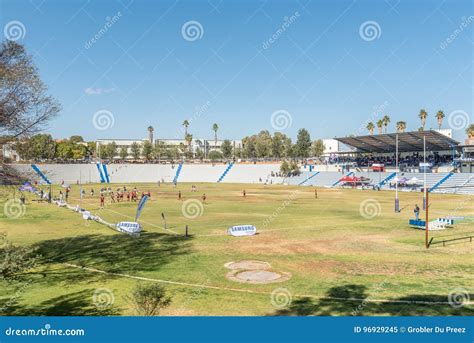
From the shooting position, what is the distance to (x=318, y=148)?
17412 cm

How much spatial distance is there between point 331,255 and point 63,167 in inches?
3785

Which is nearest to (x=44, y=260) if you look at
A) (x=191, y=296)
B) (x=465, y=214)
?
(x=191, y=296)

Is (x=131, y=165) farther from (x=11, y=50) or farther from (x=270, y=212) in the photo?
(x=11, y=50)

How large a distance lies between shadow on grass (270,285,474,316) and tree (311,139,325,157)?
6169 inches

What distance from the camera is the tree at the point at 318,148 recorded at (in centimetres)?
17284

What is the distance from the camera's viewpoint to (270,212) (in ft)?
149
